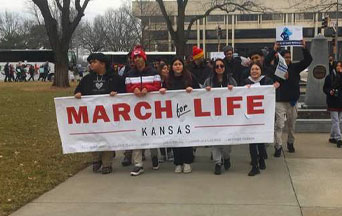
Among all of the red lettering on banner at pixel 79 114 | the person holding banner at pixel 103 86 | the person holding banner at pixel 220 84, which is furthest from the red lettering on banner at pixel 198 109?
the red lettering on banner at pixel 79 114

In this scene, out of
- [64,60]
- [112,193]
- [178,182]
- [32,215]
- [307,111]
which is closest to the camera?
[32,215]

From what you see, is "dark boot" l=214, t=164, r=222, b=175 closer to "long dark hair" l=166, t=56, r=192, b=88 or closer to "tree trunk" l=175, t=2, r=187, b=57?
"long dark hair" l=166, t=56, r=192, b=88

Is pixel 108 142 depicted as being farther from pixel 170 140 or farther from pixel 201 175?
pixel 201 175

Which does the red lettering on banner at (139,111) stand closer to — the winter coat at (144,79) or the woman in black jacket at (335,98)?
the winter coat at (144,79)

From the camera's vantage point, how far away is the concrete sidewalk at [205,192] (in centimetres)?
538

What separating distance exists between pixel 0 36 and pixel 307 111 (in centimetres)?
8993

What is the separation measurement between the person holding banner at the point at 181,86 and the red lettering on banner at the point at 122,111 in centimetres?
59

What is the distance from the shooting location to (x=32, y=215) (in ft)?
17.3

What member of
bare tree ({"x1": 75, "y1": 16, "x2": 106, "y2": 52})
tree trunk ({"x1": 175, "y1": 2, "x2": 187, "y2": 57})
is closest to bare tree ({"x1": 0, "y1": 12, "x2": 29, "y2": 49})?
bare tree ({"x1": 75, "y1": 16, "x2": 106, "y2": 52})

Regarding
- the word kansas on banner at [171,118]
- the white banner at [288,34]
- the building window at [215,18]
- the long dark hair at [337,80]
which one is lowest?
the word kansas on banner at [171,118]

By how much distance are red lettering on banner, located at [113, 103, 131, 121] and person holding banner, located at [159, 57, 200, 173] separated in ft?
1.95

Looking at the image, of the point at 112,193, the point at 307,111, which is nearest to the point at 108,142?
the point at 112,193

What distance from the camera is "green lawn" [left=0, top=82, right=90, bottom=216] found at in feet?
20.0

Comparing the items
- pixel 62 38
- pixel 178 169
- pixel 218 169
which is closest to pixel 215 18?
pixel 62 38
